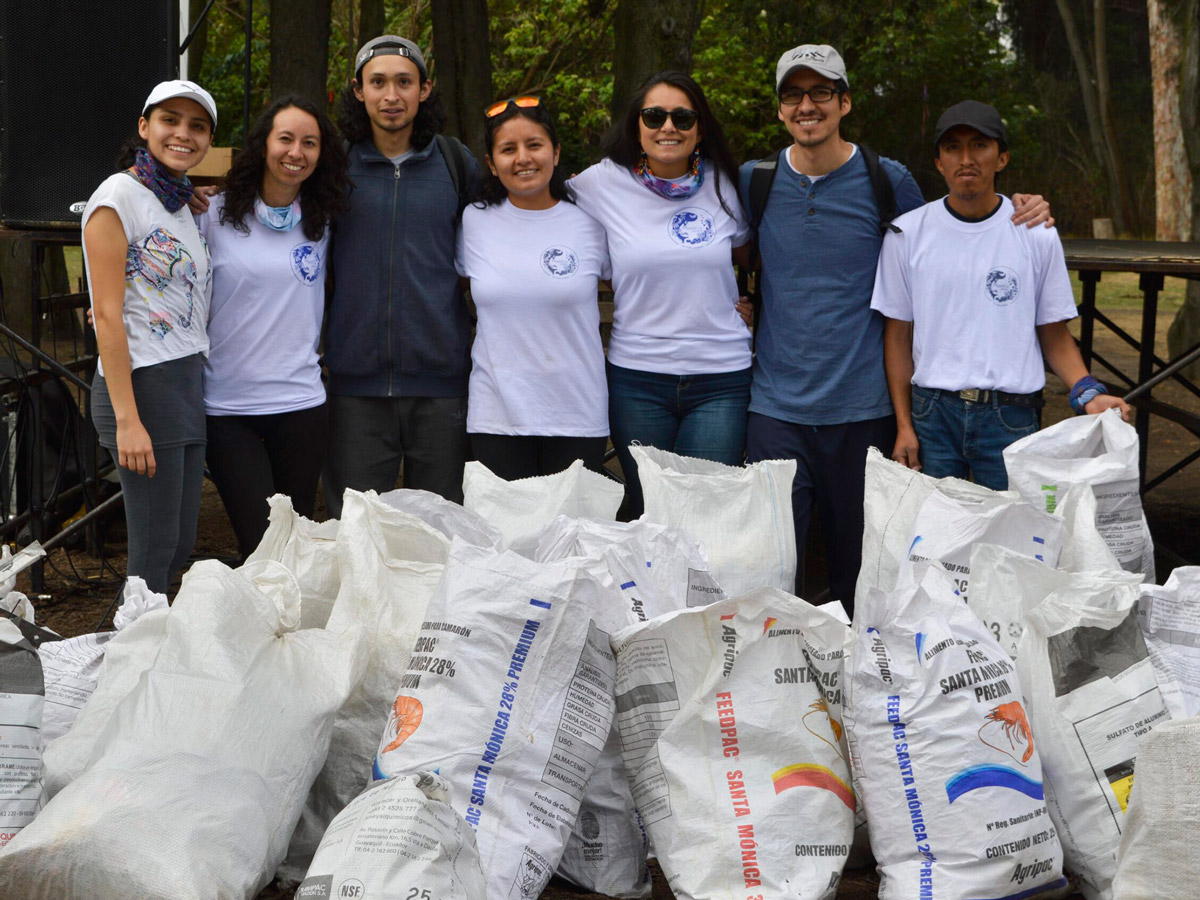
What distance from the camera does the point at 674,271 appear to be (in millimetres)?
3309

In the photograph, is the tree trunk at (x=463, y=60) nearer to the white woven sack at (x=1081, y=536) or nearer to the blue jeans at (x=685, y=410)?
the blue jeans at (x=685, y=410)

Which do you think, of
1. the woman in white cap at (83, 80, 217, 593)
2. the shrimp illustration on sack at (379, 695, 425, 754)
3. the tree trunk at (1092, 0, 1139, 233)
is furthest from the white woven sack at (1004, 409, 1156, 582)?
the tree trunk at (1092, 0, 1139, 233)

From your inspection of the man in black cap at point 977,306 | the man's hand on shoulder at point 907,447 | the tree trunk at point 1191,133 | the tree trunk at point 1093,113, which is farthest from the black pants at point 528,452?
the tree trunk at point 1093,113

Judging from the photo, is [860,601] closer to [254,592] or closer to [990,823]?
[990,823]

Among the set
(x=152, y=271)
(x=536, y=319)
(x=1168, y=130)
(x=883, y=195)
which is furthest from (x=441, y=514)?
(x=1168, y=130)

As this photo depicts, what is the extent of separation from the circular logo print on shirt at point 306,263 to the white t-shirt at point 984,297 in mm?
1630

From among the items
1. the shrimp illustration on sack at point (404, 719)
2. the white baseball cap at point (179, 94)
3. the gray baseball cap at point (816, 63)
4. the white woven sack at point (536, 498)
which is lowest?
the shrimp illustration on sack at point (404, 719)

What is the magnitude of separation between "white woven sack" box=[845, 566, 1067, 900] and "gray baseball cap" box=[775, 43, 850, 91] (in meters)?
1.64

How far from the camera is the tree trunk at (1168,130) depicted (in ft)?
45.2

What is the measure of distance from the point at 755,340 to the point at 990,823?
1.82 m

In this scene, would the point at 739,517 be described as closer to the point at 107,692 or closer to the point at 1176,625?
the point at 1176,625

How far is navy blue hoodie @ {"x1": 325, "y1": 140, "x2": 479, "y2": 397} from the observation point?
3406 mm

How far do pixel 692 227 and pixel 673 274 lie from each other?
0.48ft

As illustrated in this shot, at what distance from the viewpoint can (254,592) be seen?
235 cm
